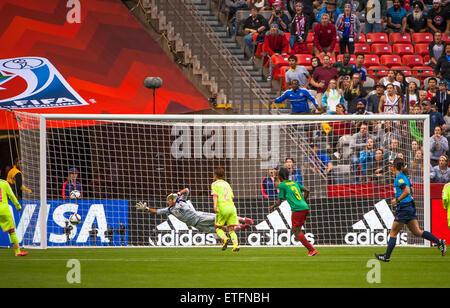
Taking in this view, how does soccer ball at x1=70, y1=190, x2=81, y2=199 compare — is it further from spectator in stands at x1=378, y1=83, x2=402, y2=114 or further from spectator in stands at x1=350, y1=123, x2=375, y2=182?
spectator in stands at x1=378, y1=83, x2=402, y2=114

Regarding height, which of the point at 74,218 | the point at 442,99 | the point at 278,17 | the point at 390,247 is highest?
the point at 278,17

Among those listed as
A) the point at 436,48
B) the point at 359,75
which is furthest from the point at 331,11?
the point at 359,75

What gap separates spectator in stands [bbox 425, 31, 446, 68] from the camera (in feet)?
81.4

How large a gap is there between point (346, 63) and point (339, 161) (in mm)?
4273

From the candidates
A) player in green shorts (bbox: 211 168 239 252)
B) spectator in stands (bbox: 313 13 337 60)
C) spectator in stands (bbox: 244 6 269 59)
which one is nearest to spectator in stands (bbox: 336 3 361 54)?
spectator in stands (bbox: 313 13 337 60)

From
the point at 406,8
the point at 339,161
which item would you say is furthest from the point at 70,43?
the point at 406,8

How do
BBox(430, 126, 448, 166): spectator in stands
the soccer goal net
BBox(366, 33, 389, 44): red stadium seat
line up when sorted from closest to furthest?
the soccer goal net
BBox(430, 126, 448, 166): spectator in stands
BBox(366, 33, 389, 44): red stadium seat

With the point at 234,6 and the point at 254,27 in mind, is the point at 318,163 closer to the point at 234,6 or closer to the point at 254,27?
the point at 254,27

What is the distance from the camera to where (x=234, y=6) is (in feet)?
82.5

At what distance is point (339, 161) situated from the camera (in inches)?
752

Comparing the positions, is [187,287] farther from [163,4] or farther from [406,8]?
[406,8]

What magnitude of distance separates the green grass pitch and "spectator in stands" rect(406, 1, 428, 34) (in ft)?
40.4

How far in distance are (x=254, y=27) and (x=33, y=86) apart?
7269mm

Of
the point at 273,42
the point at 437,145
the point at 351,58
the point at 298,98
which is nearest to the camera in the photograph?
the point at 437,145
